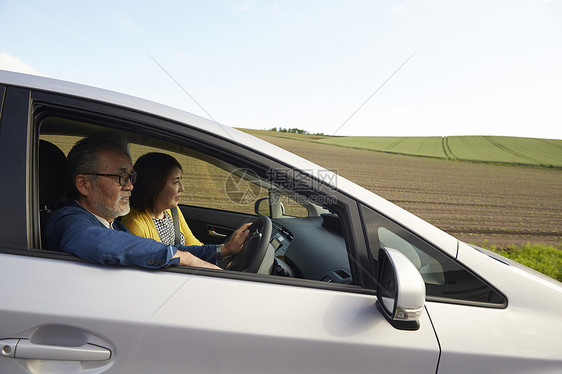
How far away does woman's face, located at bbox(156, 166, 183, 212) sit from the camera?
7.14 ft

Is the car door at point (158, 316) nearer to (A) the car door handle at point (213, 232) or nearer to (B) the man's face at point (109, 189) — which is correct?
(B) the man's face at point (109, 189)

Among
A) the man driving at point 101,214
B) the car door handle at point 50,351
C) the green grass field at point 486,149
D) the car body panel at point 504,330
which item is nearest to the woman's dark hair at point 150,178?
the man driving at point 101,214

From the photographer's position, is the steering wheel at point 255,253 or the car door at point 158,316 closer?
the car door at point 158,316

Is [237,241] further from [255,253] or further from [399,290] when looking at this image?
[399,290]

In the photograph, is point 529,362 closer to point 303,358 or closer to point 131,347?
point 303,358

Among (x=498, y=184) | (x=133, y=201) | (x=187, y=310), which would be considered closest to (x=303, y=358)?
(x=187, y=310)

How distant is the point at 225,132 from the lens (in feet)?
4.34

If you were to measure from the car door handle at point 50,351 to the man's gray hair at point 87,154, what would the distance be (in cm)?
75

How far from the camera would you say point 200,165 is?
6.60 ft

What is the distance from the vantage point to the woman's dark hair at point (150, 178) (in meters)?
2.10

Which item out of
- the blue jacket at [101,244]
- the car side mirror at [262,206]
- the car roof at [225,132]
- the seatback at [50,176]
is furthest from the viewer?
the car side mirror at [262,206]

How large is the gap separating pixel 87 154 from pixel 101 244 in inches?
24.8

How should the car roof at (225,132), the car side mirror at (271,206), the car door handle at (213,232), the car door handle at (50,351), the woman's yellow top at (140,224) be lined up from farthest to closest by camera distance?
the car door handle at (213,232)
the car side mirror at (271,206)
the woman's yellow top at (140,224)
the car roof at (225,132)
the car door handle at (50,351)

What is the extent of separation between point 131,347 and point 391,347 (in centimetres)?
80
